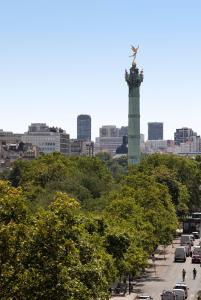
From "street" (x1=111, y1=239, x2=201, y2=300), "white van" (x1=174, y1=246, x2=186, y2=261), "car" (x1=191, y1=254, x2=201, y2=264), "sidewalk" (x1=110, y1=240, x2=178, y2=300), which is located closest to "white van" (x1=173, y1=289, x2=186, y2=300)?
"street" (x1=111, y1=239, x2=201, y2=300)

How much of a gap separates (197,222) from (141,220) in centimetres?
4673

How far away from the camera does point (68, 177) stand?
115 m

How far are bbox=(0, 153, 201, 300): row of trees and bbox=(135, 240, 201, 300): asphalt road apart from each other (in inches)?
80.7

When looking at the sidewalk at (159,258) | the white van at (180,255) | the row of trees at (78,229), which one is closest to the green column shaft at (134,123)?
the row of trees at (78,229)

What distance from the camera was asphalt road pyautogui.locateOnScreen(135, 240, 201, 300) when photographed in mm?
68125

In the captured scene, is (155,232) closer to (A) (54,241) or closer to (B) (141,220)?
(B) (141,220)

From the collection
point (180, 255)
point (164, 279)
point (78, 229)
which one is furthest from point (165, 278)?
point (78, 229)

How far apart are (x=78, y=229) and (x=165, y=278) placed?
44740mm

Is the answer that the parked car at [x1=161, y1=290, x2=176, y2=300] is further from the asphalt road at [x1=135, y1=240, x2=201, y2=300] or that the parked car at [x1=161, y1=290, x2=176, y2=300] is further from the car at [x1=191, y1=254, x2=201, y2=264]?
the car at [x1=191, y1=254, x2=201, y2=264]

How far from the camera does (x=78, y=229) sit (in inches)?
1300

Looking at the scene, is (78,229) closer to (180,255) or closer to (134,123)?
(180,255)

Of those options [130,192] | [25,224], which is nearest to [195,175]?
[130,192]

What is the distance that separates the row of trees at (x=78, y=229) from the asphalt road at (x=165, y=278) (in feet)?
6.72

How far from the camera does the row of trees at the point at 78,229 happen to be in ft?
101
